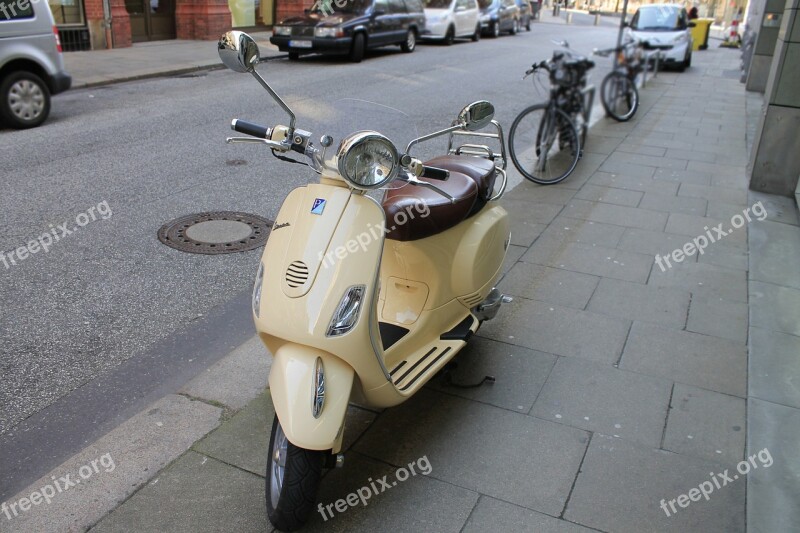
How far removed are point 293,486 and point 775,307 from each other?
12.1 ft

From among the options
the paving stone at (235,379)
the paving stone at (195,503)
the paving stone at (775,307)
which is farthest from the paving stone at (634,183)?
the paving stone at (195,503)

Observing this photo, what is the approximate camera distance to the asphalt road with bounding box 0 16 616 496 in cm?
409

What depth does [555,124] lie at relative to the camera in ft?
26.7

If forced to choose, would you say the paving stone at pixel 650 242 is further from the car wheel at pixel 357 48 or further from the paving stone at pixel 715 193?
the car wheel at pixel 357 48

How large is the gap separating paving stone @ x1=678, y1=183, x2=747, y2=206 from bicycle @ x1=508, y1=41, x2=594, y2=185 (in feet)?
3.93

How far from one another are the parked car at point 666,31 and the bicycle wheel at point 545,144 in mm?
10991

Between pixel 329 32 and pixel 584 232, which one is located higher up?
pixel 329 32

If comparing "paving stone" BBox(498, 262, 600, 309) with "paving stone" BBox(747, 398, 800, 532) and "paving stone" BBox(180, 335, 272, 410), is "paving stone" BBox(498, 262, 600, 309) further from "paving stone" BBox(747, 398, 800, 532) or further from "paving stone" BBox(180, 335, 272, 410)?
"paving stone" BBox(180, 335, 272, 410)

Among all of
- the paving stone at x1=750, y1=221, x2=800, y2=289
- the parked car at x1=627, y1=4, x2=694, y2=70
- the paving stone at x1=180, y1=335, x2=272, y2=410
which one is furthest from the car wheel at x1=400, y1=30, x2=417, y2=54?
the paving stone at x1=180, y1=335, x2=272, y2=410

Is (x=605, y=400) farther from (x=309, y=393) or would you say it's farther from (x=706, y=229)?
(x=706, y=229)

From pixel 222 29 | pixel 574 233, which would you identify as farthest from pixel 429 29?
pixel 574 233

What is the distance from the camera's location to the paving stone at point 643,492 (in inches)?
114

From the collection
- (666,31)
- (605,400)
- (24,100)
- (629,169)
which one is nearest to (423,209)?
(605,400)

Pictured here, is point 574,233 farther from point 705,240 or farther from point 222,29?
point 222,29
